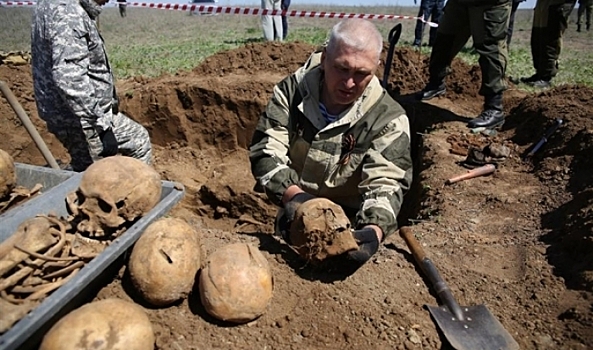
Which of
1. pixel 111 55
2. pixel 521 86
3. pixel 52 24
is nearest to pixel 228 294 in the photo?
pixel 52 24

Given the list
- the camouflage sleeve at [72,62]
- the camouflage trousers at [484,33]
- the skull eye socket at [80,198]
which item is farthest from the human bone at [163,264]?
the camouflage trousers at [484,33]

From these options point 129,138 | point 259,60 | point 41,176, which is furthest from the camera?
point 259,60

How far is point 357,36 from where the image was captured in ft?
8.95

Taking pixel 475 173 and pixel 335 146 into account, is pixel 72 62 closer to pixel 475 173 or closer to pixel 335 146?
pixel 335 146

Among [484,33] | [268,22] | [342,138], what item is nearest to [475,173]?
[484,33]

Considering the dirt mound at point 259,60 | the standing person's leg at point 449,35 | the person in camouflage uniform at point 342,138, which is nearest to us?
the person in camouflage uniform at point 342,138

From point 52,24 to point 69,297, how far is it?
2.59 m

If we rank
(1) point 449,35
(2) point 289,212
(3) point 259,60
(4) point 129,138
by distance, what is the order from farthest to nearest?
1. (3) point 259,60
2. (1) point 449,35
3. (4) point 129,138
4. (2) point 289,212

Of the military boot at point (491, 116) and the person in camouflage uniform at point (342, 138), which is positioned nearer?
the person in camouflage uniform at point (342, 138)

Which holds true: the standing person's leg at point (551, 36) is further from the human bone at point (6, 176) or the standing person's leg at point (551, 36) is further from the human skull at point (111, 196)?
the human bone at point (6, 176)

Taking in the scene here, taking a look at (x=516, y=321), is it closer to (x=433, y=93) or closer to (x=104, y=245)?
(x=104, y=245)

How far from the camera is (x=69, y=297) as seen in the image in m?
1.88

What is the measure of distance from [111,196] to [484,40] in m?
4.92

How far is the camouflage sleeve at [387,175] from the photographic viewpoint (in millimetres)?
2746
